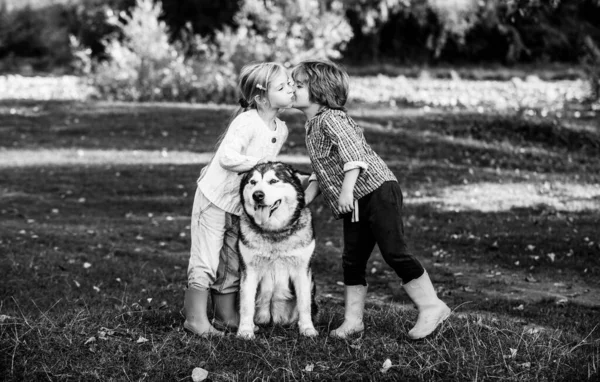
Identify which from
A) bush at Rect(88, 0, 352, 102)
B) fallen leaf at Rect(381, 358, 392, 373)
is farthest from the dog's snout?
bush at Rect(88, 0, 352, 102)

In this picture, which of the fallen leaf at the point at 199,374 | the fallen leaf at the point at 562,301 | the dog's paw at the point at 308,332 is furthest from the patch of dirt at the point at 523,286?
the fallen leaf at the point at 199,374

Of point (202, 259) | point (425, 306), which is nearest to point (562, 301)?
point (425, 306)

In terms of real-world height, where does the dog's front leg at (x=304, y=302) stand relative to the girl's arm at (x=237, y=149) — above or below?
below

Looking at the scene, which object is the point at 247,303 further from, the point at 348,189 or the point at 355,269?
the point at 348,189

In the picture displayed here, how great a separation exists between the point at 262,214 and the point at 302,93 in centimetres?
81

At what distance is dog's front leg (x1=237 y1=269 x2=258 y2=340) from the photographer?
5000 mm

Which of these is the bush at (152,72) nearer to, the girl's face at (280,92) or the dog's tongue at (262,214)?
the girl's face at (280,92)

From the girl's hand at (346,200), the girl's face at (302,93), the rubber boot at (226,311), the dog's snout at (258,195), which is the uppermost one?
the girl's face at (302,93)

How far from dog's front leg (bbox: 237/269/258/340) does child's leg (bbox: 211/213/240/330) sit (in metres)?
0.33

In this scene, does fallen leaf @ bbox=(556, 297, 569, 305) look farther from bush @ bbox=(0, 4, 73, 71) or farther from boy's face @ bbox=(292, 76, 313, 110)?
bush @ bbox=(0, 4, 73, 71)

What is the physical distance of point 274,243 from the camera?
16.1 ft

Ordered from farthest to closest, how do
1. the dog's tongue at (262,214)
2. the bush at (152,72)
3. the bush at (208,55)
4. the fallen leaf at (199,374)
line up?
the bush at (152,72)
the bush at (208,55)
the dog's tongue at (262,214)
the fallen leaf at (199,374)

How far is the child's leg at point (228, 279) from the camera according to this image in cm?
535

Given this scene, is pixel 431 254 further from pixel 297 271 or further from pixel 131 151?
pixel 131 151
